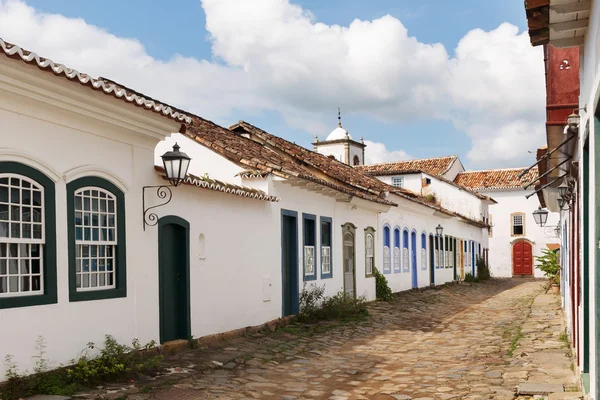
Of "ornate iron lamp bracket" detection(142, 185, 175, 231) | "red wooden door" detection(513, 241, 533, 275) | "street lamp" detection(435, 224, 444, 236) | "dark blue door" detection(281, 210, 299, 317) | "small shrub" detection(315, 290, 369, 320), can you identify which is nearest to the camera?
"ornate iron lamp bracket" detection(142, 185, 175, 231)

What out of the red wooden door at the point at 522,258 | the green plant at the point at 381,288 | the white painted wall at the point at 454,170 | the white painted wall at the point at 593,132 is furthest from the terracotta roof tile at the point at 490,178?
the white painted wall at the point at 593,132

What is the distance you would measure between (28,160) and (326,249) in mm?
10380

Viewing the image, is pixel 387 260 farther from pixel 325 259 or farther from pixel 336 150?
pixel 336 150

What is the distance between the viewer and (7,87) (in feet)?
22.8

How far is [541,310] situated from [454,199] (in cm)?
1961

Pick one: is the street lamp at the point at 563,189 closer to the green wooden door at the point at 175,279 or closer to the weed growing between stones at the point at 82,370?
the green wooden door at the point at 175,279

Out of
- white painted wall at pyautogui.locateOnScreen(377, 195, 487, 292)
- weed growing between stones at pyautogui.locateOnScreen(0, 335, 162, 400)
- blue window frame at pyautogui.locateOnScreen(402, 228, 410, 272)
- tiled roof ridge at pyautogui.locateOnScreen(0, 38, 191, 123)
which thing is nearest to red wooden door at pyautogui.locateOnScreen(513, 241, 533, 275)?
white painted wall at pyautogui.locateOnScreen(377, 195, 487, 292)

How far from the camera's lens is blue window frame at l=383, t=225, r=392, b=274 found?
21.7 meters

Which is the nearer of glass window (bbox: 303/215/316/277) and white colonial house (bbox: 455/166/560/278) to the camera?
glass window (bbox: 303/215/316/277)

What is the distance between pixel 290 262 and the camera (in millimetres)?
14867

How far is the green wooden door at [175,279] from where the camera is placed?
33.0 feet

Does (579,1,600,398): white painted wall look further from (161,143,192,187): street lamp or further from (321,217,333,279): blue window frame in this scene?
(321,217,333,279): blue window frame

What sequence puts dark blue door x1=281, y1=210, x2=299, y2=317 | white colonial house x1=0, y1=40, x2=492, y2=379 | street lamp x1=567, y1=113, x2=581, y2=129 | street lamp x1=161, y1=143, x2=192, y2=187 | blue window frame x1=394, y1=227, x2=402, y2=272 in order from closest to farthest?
street lamp x1=567, y1=113, x2=581, y2=129
white colonial house x1=0, y1=40, x2=492, y2=379
street lamp x1=161, y1=143, x2=192, y2=187
dark blue door x1=281, y1=210, x2=299, y2=317
blue window frame x1=394, y1=227, x2=402, y2=272

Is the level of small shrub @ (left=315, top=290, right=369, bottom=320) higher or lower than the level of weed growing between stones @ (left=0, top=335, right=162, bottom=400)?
lower
